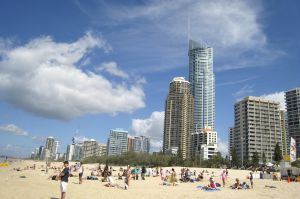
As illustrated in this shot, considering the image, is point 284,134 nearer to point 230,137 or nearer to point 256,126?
point 256,126

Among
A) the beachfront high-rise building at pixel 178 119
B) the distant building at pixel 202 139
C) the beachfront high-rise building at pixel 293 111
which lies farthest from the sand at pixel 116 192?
the beachfront high-rise building at pixel 178 119

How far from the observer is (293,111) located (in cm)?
15662

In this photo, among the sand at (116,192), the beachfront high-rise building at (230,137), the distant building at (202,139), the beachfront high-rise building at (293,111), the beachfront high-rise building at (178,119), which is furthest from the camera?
the beachfront high-rise building at (178,119)

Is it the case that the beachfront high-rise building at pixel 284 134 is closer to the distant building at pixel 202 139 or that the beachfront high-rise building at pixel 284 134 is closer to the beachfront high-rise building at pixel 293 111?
the beachfront high-rise building at pixel 293 111

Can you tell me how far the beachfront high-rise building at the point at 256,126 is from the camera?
142 m

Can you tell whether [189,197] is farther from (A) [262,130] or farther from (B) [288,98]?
(B) [288,98]

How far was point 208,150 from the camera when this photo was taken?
145m

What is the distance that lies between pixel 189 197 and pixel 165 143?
526 ft

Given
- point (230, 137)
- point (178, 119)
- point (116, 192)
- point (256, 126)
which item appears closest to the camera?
point (116, 192)

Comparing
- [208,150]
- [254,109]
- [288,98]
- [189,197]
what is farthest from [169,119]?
[189,197]

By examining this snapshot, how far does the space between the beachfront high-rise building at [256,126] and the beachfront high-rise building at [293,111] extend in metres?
7.36

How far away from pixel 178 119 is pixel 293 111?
62867 millimetres

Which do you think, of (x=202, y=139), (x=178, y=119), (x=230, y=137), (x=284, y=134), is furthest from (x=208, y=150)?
(x=284, y=134)

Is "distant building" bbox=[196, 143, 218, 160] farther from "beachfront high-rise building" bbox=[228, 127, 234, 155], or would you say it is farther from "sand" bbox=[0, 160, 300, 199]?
"sand" bbox=[0, 160, 300, 199]
